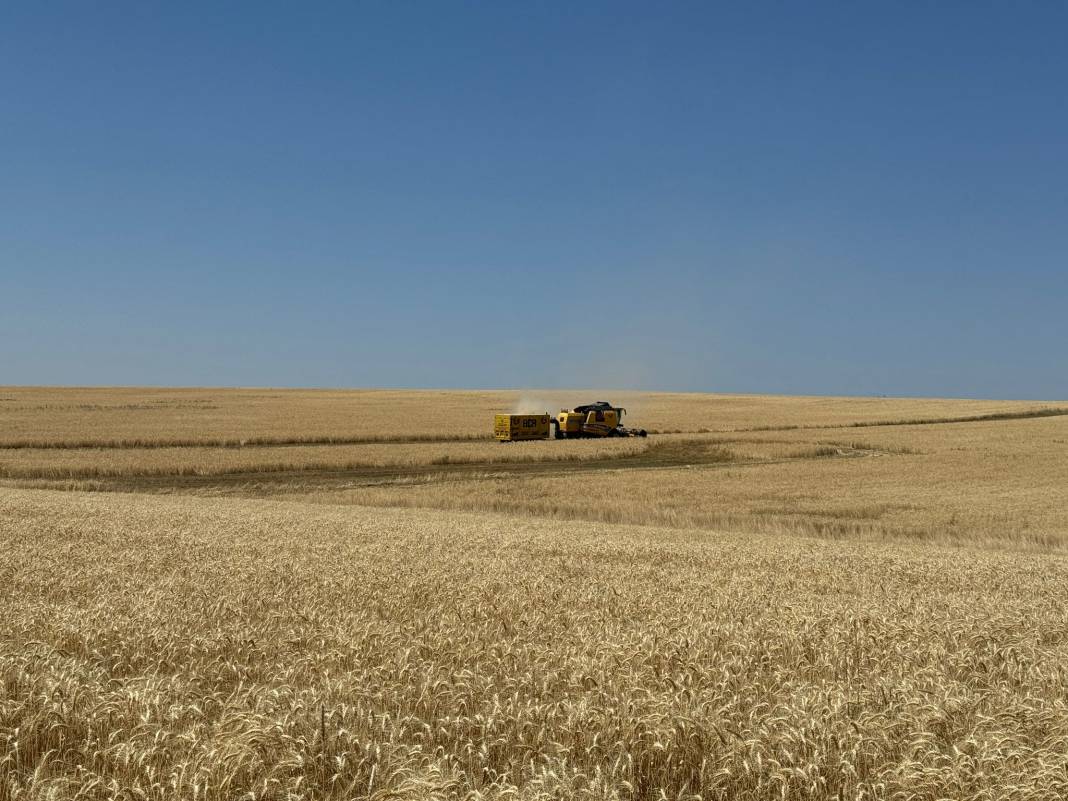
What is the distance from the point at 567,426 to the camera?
58438mm

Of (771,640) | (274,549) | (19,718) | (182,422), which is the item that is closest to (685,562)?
(771,640)

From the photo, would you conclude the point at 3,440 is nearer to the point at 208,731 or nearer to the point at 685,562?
the point at 685,562

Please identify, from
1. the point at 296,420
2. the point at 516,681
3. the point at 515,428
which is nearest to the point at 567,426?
the point at 515,428

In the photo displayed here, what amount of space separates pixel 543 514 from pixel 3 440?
3818 centimetres

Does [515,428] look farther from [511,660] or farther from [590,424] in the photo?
[511,660]

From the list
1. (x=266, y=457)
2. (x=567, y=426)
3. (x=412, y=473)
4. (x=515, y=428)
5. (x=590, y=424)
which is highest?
(x=590, y=424)

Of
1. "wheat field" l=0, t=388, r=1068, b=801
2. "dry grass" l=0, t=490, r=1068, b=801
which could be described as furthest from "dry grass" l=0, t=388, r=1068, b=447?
"dry grass" l=0, t=490, r=1068, b=801

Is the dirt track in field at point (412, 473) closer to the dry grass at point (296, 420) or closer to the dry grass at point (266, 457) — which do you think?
the dry grass at point (266, 457)

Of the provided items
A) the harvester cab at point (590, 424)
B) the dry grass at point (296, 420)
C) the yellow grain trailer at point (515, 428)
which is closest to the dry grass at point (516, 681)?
the dry grass at point (296, 420)

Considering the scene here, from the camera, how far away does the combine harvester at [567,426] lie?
5597 centimetres

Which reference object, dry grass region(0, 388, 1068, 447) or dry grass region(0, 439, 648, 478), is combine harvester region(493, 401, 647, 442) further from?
dry grass region(0, 388, 1068, 447)

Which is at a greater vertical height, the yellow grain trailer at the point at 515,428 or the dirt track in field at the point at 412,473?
the yellow grain trailer at the point at 515,428

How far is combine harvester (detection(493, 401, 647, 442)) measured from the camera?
5597cm

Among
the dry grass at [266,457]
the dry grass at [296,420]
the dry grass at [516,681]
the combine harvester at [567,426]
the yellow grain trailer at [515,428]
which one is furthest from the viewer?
the combine harvester at [567,426]
